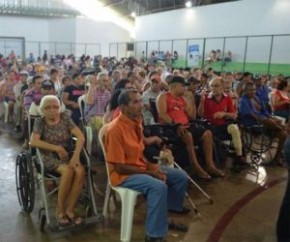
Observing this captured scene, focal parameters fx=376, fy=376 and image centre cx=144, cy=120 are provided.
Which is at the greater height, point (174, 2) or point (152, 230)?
point (174, 2)

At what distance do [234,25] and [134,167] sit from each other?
1287 centimetres

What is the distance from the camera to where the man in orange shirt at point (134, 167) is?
273 cm

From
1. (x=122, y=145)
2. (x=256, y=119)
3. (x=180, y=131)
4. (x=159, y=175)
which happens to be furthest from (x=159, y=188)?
(x=256, y=119)

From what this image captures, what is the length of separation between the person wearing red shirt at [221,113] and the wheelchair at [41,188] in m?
2.14

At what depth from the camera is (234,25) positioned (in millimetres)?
14562

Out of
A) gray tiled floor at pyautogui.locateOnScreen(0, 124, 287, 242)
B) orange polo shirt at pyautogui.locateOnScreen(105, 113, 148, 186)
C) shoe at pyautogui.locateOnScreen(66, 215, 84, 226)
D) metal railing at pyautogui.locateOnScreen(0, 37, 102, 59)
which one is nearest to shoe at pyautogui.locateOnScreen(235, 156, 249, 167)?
gray tiled floor at pyautogui.locateOnScreen(0, 124, 287, 242)

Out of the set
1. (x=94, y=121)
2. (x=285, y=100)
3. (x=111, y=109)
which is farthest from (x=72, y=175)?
(x=285, y=100)

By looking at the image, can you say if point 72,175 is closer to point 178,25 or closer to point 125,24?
point 178,25

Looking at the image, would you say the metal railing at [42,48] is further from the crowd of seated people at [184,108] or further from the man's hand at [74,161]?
the man's hand at [74,161]

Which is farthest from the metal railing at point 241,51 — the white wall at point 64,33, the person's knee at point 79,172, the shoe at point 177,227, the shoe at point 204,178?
the person's knee at point 79,172

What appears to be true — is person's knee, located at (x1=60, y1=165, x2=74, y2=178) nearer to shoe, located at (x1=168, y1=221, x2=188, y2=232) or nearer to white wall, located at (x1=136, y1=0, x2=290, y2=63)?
shoe, located at (x1=168, y1=221, x2=188, y2=232)

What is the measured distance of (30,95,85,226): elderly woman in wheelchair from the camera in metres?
3.03

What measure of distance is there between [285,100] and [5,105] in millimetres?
5251

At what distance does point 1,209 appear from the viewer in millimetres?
3482
